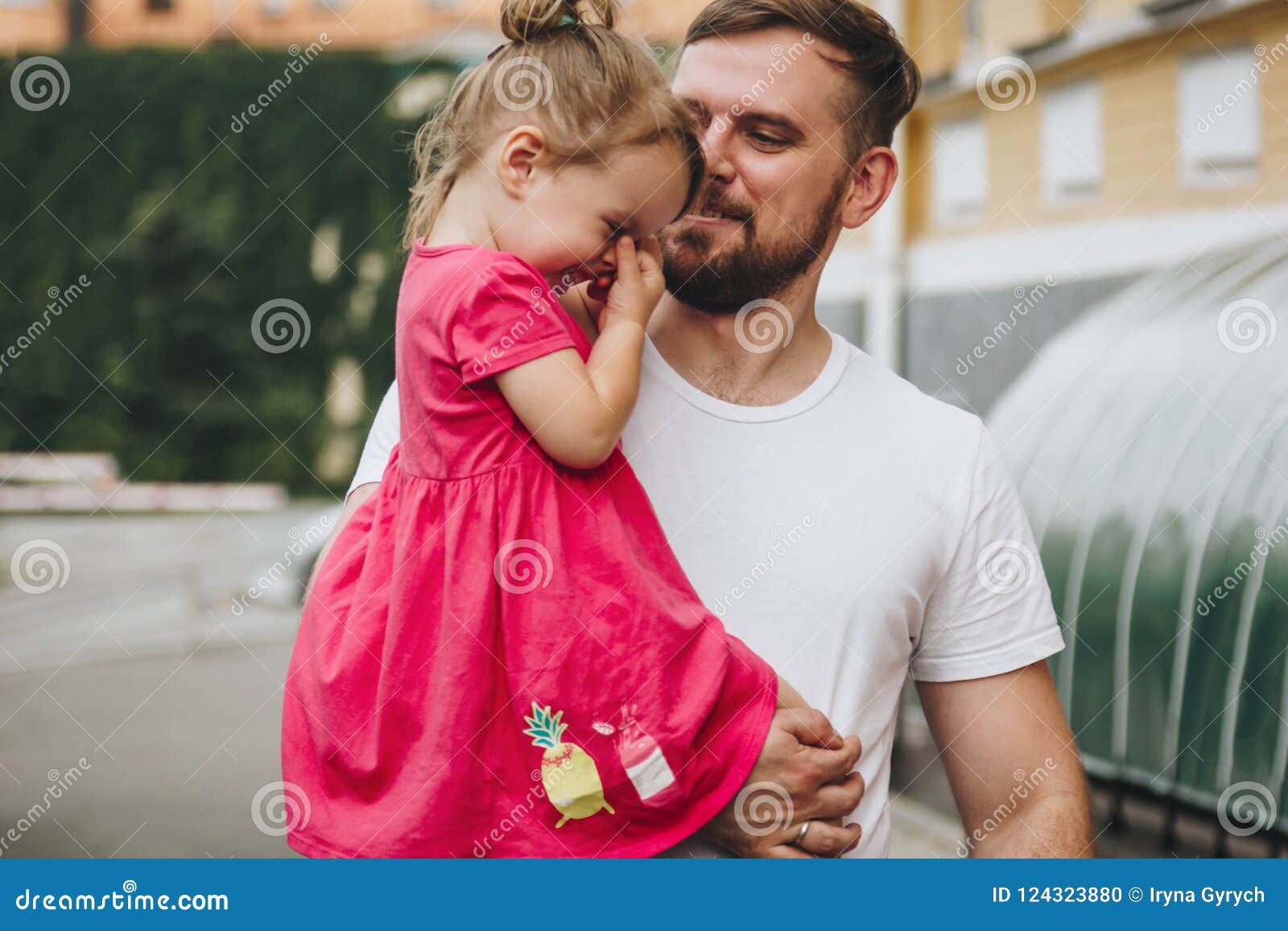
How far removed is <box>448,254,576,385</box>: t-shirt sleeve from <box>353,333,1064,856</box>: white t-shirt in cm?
35

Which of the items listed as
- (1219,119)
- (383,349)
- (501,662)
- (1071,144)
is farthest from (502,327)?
(383,349)

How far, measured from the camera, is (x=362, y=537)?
5.27 feet

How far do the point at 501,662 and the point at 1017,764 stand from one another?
851mm

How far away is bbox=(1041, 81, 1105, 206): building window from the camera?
281 inches

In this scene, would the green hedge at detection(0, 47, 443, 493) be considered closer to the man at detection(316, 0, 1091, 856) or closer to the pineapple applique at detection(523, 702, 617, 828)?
the man at detection(316, 0, 1091, 856)

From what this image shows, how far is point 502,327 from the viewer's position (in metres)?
1.48

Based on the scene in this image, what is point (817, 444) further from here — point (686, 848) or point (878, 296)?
point (878, 296)

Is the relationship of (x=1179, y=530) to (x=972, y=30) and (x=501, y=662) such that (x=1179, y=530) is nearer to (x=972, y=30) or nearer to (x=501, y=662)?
(x=501, y=662)

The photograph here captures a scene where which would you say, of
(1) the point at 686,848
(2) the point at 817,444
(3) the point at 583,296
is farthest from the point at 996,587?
(3) the point at 583,296

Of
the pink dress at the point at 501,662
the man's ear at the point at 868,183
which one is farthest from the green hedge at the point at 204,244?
the pink dress at the point at 501,662

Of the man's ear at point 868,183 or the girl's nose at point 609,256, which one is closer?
the girl's nose at point 609,256

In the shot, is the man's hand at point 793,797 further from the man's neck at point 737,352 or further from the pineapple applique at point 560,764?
the man's neck at point 737,352

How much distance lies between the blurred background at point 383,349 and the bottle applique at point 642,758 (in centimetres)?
54

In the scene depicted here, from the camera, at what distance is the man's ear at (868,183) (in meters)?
2.14
